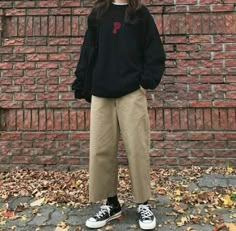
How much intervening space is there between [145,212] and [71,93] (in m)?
1.87

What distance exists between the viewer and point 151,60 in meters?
2.98

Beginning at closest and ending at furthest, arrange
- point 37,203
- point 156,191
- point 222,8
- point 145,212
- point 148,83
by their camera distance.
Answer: point 148,83
point 145,212
point 37,203
point 156,191
point 222,8

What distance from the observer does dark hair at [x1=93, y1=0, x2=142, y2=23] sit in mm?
3008

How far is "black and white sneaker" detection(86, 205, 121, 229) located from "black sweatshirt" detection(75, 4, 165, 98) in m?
0.94

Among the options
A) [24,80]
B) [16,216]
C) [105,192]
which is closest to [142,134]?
[105,192]

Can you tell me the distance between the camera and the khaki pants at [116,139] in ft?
9.75

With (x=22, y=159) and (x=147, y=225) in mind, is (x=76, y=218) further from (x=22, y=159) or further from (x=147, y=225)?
(x=22, y=159)

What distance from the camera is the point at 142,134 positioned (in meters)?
2.99

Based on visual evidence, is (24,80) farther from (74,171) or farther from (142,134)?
(142,134)

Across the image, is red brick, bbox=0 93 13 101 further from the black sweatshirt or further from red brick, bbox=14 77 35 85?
the black sweatshirt

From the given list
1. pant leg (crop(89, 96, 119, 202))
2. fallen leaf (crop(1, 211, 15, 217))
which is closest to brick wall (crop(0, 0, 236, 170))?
fallen leaf (crop(1, 211, 15, 217))

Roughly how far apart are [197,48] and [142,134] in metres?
1.74

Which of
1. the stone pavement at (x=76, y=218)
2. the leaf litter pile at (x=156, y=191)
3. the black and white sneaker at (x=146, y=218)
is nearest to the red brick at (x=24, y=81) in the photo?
the leaf litter pile at (x=156, y=191)

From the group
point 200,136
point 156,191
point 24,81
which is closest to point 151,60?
point 156,191
